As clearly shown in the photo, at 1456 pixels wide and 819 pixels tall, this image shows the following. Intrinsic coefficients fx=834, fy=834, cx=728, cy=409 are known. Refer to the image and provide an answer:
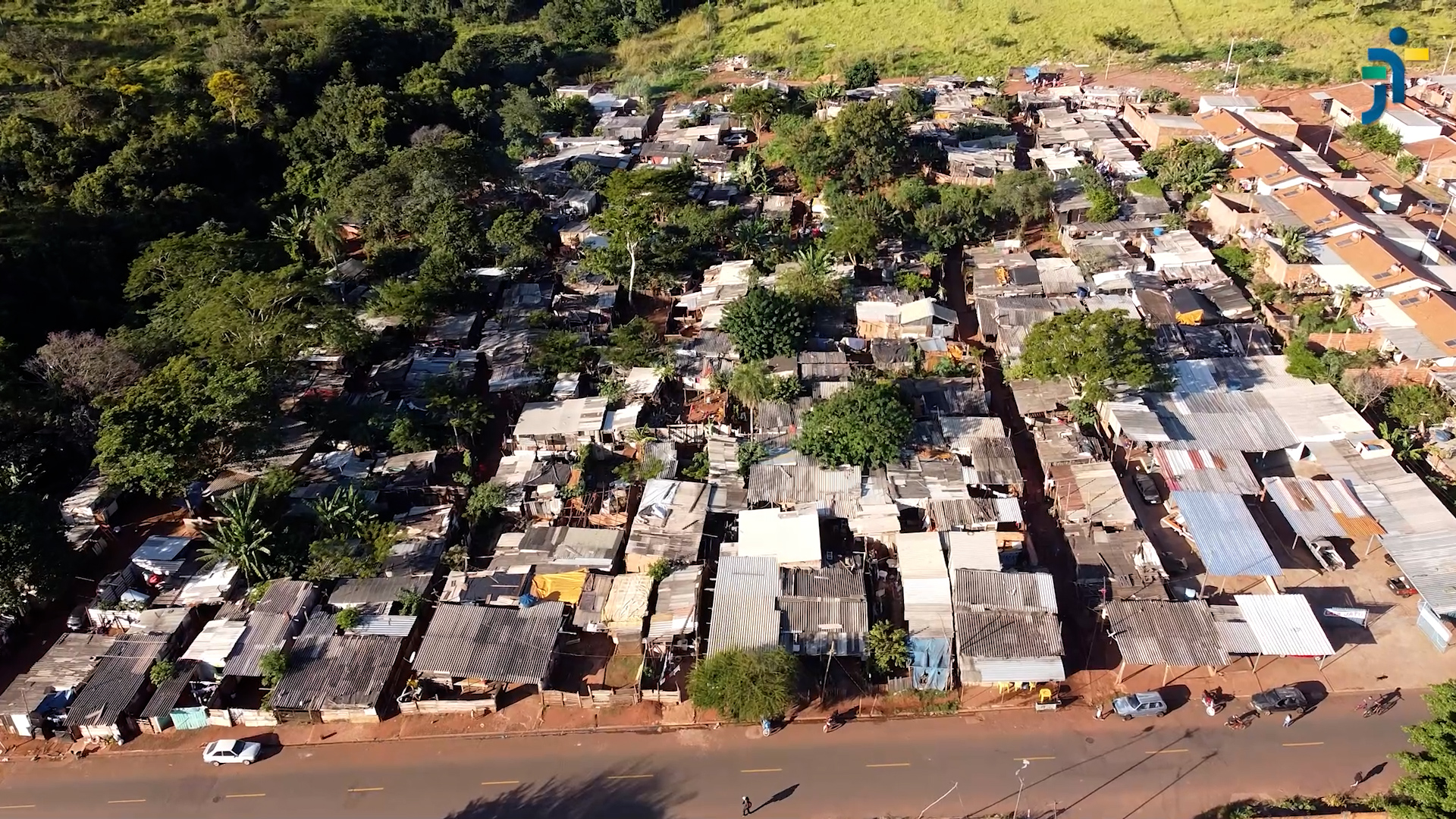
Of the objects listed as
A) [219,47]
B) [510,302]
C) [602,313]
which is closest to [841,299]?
[602,313]

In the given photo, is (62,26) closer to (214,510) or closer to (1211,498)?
(214,510)

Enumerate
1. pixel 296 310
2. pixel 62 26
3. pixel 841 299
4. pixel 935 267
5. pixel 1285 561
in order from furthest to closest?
pixel 62 26 → pixel 935 267 → pixel 841 299 → pixel 296 310 → pixel 1285 561

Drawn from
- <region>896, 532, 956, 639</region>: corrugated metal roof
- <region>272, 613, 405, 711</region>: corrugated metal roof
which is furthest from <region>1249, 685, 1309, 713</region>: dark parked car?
<region>272, 613, 405, 711</region>: corrugated metal roof

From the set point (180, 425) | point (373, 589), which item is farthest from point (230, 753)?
point (180, 425)

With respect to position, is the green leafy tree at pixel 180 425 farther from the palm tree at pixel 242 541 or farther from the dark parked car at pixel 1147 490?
the dark parked car at pixel 1147 490

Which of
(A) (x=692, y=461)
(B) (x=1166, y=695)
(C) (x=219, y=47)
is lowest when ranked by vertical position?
(B) (x=1166, y=695)

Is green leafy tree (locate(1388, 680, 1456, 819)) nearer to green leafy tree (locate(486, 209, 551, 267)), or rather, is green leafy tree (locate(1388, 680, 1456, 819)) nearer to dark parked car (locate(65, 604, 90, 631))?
dark parked car (locate(65, 604, 90, 631))

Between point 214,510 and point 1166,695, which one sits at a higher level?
point 214,510

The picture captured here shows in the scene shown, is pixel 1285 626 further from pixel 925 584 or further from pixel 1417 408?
pixel 1417 408
